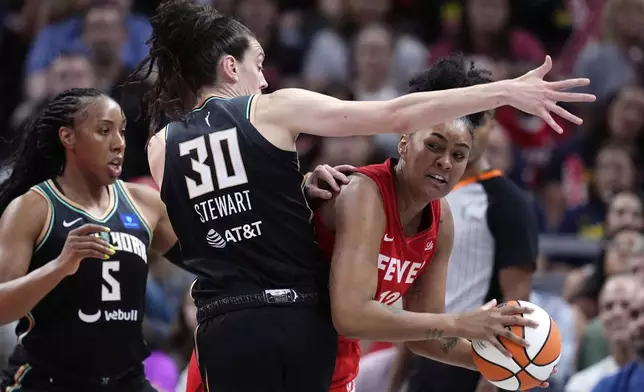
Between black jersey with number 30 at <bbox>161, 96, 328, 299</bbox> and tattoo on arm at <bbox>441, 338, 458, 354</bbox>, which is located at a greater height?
black jersey with number 30 at <bbox>161, 96, 328, 299</bbox>

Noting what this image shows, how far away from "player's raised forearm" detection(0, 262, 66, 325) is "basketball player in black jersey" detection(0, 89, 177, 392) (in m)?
0.05

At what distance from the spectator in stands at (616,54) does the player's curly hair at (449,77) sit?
5577 mm

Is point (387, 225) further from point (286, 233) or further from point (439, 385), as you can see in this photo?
point (439, 385)

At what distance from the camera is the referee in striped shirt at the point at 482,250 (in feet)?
17.6

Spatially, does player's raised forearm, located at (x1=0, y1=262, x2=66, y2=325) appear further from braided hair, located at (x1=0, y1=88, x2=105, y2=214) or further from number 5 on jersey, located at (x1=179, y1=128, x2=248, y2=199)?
number 5 on jersey, located at (x1=179, y1=128, x2=248, y2=199)

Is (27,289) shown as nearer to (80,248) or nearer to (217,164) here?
(80,248)

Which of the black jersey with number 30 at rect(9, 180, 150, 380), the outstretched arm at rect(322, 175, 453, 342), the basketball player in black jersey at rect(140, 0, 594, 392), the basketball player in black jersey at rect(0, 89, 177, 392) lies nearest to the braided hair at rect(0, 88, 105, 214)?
the basketball player in black jersey at rect(0, 89, 177, 392)

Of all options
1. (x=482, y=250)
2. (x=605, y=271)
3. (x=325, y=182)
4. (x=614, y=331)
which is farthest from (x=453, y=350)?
(x=605, y=271)

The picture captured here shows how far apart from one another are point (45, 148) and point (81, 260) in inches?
26.2

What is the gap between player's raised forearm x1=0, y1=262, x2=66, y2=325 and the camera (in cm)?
425

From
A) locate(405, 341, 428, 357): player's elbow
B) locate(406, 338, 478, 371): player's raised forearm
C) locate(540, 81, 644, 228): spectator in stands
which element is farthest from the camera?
locate(540, 81, 644, 228): spectator in stands

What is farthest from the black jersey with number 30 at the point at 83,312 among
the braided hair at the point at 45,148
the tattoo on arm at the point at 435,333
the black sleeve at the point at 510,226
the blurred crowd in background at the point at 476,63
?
the blurred crowd in background at the point at 476,63

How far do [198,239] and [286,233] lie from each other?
1.08 ft

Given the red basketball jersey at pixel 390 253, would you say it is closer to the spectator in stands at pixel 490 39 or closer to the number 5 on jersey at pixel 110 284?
the number 5 on jersey at pixel 110 284
